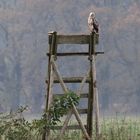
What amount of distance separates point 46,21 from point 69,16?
→ 117 inches

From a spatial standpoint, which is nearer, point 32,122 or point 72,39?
point 32,122

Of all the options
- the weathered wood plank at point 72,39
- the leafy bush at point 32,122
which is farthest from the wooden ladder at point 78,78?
the leafy bush at point 32,122

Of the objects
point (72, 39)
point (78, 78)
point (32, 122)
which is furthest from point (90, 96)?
point (32, 122)

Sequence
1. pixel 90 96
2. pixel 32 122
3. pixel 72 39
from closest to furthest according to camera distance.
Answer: pixel 32 122 < pixel 72 39 < pixel 90 96

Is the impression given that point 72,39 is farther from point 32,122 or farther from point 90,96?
point 32,122

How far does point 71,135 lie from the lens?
10.9 metres

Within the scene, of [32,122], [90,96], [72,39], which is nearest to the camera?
[32,122]

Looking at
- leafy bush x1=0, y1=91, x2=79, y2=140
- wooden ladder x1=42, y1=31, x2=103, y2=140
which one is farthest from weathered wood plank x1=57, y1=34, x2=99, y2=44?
leafy bush x1=0, y1=91, x2=79, y2=140

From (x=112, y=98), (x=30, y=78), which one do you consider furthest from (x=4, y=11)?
(x=112, y=98)

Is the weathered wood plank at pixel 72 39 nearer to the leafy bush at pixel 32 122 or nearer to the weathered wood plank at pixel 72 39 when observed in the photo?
the weathered wood plank at pixel 72 39

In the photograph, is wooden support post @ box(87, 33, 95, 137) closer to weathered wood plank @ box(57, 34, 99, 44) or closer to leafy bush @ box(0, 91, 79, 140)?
weathered wood plank @ box(57, 34, 99, 44)

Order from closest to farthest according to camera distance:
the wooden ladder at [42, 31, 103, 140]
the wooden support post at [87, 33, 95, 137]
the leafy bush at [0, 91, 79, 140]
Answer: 1. the leafy bush at [0, 91, 79, 140]
2. the wooden ladder at [42, 31, 103, 140]
3. the wooden support post at [87, 33, 95, 137]

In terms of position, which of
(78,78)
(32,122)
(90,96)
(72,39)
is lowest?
(32,122)

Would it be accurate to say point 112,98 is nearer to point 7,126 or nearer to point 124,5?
point 124,5
